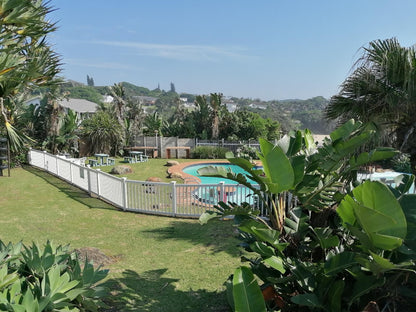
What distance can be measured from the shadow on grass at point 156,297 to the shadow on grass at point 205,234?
71.1 inches

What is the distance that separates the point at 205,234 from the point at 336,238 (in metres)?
5.05

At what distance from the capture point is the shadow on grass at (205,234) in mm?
6944

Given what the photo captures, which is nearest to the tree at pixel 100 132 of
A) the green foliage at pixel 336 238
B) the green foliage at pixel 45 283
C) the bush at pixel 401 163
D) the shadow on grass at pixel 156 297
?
the shadow on grass at pixel 156 297

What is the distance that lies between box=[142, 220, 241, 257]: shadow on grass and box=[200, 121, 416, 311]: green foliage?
3.08 meters

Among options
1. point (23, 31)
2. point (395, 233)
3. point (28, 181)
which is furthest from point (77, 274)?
point (28, 181)

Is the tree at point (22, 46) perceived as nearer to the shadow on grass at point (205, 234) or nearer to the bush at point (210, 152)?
the shadow on grass at point (205, 234)

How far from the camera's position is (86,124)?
21.6m

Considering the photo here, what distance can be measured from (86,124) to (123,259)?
1756 centimetres

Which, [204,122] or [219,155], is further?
[204,122]

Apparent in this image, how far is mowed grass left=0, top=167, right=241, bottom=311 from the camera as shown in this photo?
4699 millimetres

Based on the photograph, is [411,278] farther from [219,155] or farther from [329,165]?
[219,155]

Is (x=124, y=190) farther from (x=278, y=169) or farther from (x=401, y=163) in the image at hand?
(x=401, y=163)

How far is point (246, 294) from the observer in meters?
2.79

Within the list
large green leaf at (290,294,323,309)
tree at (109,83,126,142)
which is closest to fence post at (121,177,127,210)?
large green leaf at (290,294,323,309)
